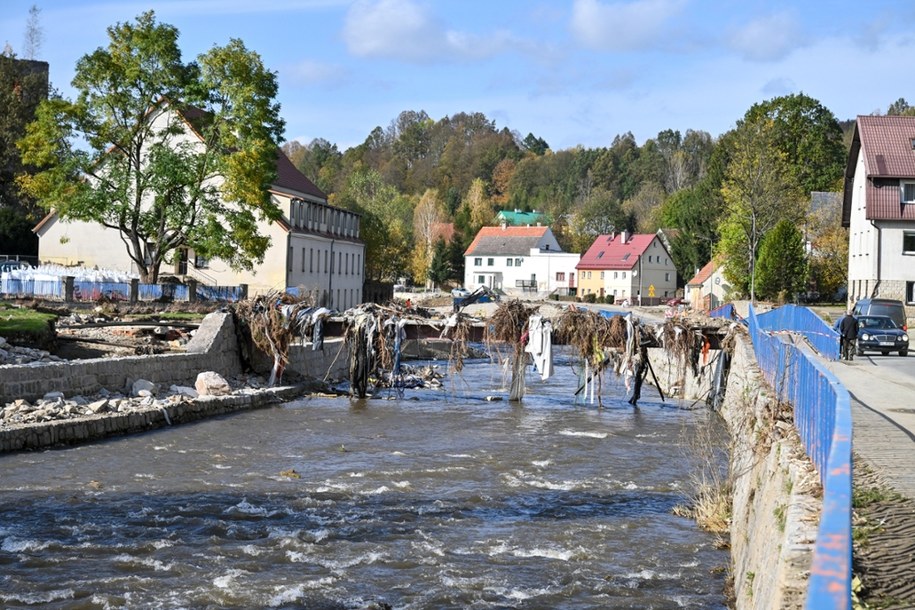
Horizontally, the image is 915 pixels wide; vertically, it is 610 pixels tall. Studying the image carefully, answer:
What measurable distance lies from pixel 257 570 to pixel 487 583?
8.25ft

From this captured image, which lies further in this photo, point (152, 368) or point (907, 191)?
point (907, 191)

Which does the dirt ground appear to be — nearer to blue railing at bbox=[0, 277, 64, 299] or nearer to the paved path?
the paved path

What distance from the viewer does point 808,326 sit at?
24.6 m

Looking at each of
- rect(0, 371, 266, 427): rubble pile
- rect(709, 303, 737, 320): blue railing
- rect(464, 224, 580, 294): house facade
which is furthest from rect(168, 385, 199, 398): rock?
rect(464, 224, 580, 294): house facade

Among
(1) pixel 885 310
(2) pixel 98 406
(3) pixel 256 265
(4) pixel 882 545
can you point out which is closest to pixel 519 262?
(3) pixel 256 265

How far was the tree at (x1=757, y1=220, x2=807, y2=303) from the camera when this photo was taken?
59.4m

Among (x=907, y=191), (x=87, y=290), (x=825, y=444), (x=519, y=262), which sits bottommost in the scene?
(x=825, y=444)

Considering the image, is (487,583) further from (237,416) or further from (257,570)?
(237,416)

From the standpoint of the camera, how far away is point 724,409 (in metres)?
27.0

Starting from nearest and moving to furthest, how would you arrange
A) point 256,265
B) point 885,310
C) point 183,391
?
point 183,391
point 885,310
point 256,265

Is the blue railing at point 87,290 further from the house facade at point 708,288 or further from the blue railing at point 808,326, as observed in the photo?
the house facade at point 708,288

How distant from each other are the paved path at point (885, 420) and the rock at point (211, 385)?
13616 millimetres

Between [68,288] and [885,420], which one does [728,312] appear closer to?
[885,420]

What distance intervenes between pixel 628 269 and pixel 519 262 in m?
13.8
